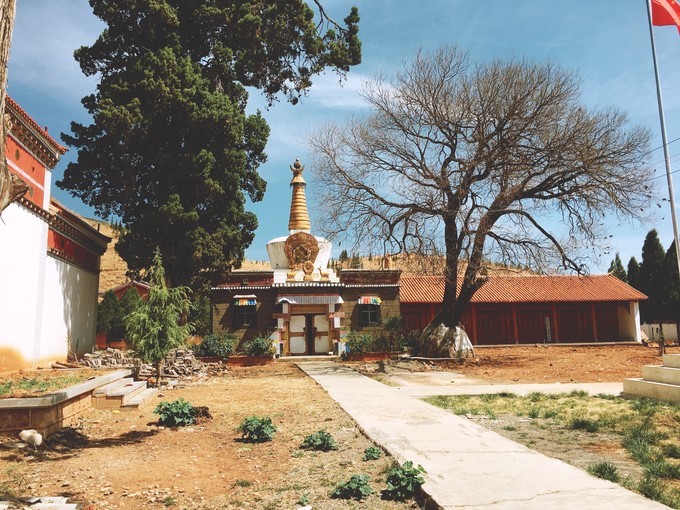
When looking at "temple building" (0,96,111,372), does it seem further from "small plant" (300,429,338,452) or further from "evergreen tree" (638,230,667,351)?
"evergreen tree" (638,230,667,351)

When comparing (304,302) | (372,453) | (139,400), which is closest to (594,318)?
(304,302)

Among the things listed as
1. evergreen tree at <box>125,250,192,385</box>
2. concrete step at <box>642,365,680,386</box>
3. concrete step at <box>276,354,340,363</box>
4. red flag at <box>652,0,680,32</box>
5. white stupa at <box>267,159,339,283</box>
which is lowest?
concrete step at <box>276,354,340,363</box>

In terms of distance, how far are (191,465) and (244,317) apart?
62.7ft

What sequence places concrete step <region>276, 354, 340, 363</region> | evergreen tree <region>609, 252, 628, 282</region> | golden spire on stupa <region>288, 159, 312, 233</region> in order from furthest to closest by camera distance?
evergreen tree <region>609, 252, 628, 282</region> → golden spire on stupa <region>288, 159, 312, 233</region> → concrete step <region>276, 354, 340, 363</region>

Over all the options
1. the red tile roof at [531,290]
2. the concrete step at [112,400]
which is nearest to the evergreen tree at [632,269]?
the red tile roof at [531,290]

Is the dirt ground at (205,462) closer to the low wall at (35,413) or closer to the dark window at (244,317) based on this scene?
the low wall at (35,413)

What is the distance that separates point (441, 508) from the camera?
12.4 ft

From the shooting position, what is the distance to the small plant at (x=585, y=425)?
6.98m

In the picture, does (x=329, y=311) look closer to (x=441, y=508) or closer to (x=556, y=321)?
(x=556, y=321)

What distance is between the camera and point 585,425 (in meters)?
7.12

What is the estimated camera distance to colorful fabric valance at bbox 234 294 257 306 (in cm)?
2403

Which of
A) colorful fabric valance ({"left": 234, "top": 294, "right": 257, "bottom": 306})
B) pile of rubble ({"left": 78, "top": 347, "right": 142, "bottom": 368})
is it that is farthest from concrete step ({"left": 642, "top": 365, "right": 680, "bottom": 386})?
colorful fabric valance ({"left": 234, "top": 294, "right": 257, "bottom": 306})

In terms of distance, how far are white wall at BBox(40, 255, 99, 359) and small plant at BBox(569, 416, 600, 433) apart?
15.3m

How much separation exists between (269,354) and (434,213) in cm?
873
